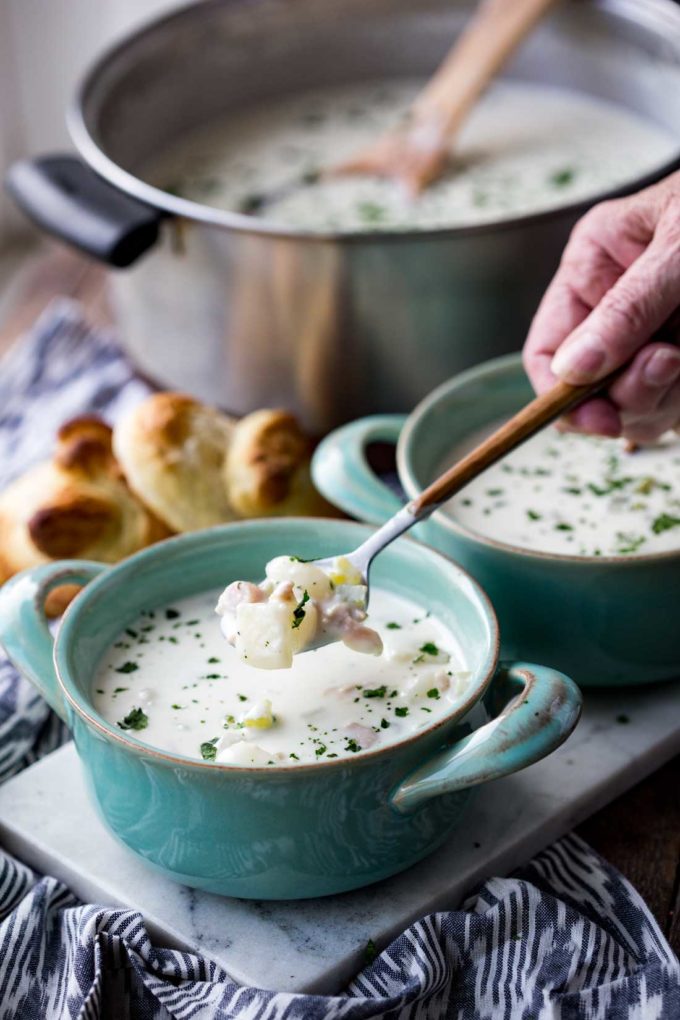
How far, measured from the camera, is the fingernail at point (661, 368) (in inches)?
59.3

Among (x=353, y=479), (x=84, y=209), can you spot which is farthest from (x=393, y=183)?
(x=353, y=479)

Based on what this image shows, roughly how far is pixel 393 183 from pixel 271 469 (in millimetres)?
752

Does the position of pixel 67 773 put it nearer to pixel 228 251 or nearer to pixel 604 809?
pixel 604 809

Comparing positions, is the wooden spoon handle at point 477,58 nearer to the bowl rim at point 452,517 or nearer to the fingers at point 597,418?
the bowl rim at point 452,517

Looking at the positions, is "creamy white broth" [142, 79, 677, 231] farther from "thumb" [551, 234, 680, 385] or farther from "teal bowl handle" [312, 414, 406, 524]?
"thumb" [551, 234, 680, 385]

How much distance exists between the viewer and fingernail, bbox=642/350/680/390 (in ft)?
4.94

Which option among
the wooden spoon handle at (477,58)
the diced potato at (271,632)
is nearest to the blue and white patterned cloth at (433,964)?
the diced potato at (271,632)

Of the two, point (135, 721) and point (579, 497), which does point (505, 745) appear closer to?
point (135, 721)

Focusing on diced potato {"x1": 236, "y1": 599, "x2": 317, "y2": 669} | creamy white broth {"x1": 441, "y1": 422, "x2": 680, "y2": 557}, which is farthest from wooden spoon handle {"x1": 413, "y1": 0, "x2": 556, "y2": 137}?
diced potato {"x1": 236, "y1": 599, "x2": 317, "y2": 669}

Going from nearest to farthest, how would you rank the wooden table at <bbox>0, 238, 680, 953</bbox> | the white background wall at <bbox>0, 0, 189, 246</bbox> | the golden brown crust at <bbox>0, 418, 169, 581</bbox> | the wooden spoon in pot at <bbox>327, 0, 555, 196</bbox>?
the wooden table at <bbox>0, 238, 680, 953</bbox> → the golden brown crust at <bbox>0, 418, 169, 581</bbox> → the wooden spoon in pot at <bbox>327, 0, 555, 196</bbox> → the white background wall at <bbox>0, 0, 189, 246</bbox>

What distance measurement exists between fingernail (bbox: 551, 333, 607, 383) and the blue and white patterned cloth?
0.51 m

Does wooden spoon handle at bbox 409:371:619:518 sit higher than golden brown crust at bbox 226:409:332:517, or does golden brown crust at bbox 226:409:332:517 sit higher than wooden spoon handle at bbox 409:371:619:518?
wooden spoon handle at bbox 409:371:619:518

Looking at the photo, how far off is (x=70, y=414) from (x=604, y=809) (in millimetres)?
1230

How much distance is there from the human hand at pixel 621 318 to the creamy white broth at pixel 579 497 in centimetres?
7
